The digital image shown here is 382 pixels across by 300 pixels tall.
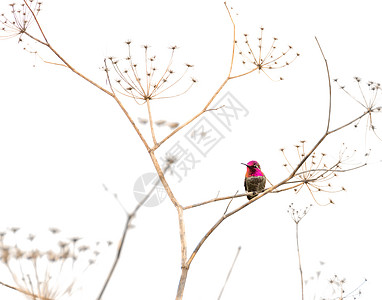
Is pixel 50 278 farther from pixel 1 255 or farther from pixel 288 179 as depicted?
pixel 288 179

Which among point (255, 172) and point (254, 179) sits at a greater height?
point (255, 172)

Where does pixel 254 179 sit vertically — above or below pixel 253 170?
below

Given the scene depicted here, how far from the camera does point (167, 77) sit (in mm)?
5156

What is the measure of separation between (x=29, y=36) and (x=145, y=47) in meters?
1.41

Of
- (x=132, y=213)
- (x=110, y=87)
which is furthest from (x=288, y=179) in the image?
(x=132, y=213)

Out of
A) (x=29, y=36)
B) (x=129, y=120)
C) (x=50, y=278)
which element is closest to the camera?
(x=50, y=278)

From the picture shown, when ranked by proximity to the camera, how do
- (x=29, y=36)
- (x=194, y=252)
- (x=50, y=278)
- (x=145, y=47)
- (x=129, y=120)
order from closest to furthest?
(x=50, y=278) → (x=194, y=252) → (x=129, y=120) → (x=145, y=47) → (x=29, y=36)

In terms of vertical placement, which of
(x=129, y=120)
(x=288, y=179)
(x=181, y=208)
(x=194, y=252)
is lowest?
(x=194, y=252)

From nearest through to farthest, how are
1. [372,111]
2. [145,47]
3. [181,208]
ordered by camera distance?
[181,208] → [372,111] → [145,47]

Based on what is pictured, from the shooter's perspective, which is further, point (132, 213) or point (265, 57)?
point (265, 57)

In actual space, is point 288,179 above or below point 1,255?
above

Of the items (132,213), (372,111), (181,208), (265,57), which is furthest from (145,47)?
(132,213)

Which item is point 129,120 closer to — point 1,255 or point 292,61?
point 292,61

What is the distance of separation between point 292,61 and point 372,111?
4.13 feet
